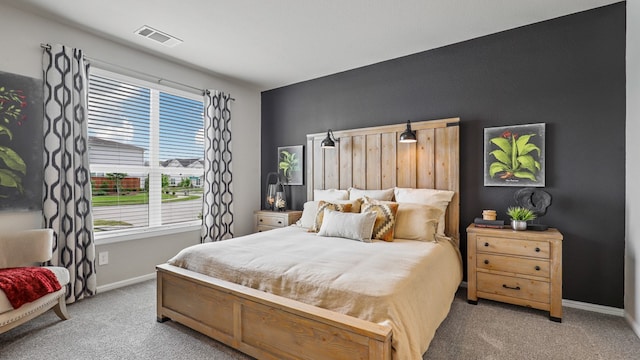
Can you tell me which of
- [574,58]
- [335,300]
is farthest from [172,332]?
[574,58]

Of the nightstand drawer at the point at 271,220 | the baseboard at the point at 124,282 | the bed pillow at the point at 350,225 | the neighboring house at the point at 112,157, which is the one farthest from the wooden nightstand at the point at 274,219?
the neighboring house at the point at 112,157

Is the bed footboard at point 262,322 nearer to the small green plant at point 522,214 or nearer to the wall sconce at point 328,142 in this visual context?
the small green plant at point 522,214

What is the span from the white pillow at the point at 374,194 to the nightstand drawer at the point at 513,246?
987mm

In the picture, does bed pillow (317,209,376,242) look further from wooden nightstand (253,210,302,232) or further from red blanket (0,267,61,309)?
red blanket (0,267,61,309)

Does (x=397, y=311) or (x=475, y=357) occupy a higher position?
(x=397, y=311)

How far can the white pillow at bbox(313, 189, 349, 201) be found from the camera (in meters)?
Answer: 3.73

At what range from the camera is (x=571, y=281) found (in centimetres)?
278

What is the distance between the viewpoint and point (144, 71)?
3.51m

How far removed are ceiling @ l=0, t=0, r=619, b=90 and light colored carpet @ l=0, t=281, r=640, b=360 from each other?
8.64 ft

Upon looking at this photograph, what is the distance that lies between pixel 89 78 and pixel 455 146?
151 inches

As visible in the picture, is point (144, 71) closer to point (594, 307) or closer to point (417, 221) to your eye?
point (417, 221)

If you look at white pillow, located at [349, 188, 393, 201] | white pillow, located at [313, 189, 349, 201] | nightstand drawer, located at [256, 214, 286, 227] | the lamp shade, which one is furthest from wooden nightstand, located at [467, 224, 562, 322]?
nightstand drawer, located at [256, 214, 286, 227]

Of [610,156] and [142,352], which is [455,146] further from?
[142,352]

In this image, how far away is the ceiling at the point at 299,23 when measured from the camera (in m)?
2.59
